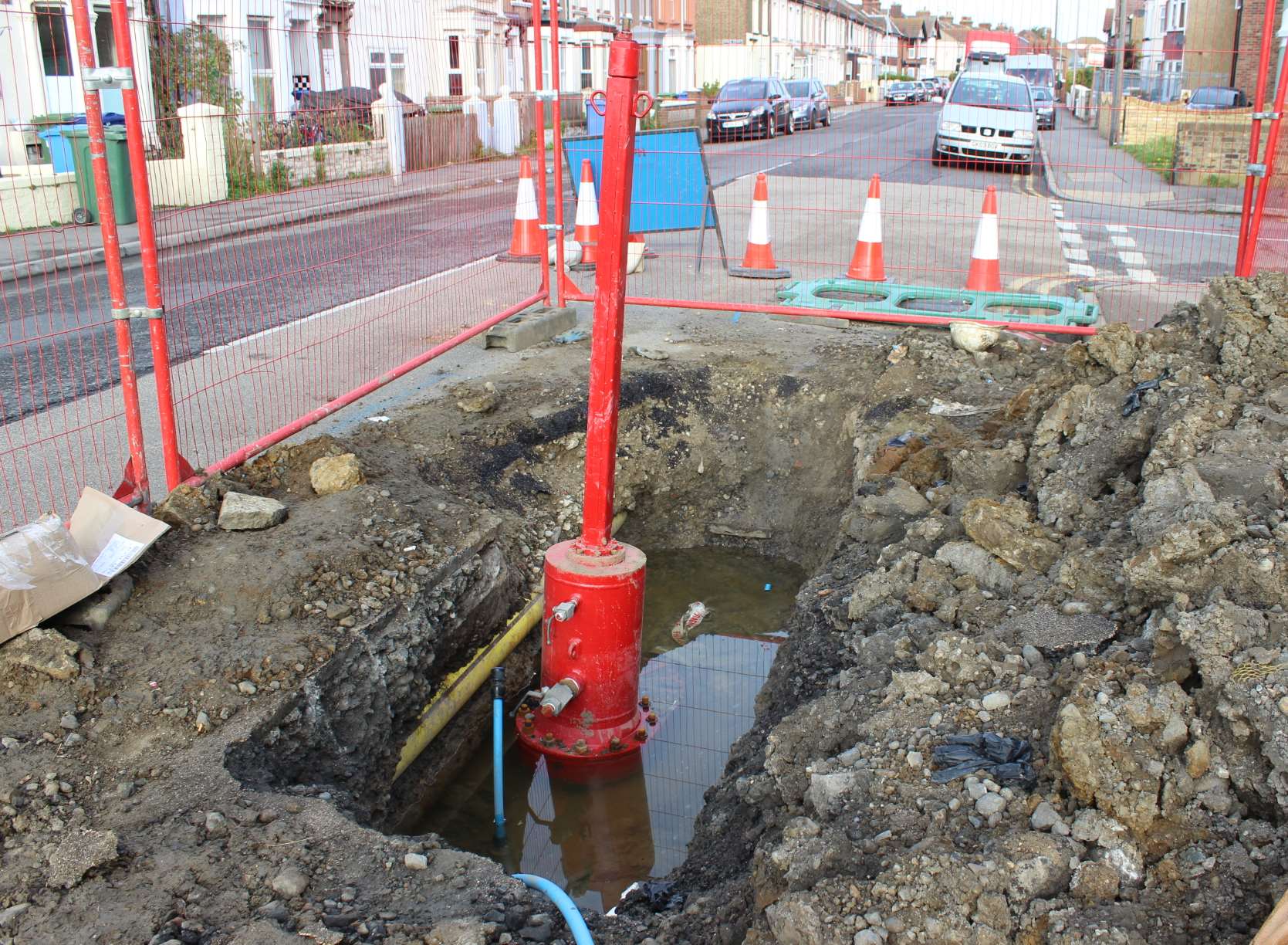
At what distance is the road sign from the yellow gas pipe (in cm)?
498

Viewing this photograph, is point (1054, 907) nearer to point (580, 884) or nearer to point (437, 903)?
point (437, 903)

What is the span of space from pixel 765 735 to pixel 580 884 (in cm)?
86

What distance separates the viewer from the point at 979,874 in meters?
2.44

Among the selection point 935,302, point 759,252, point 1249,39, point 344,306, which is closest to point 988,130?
→ point 759,252

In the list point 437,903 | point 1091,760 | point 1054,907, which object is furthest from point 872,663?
point 437,903

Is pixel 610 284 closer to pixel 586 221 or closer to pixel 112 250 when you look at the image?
pixel 112 250

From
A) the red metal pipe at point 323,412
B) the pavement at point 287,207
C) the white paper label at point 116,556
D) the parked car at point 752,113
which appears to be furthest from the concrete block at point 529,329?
the parked car at point 752,113

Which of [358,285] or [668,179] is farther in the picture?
[358,285]

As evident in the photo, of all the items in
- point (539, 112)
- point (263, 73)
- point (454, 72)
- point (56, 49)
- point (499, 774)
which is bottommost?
point (499, 774)

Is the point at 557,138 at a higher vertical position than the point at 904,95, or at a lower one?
lower

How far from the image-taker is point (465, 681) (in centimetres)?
455

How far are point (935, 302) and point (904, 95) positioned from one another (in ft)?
117

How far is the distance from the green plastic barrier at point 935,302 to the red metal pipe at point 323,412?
244 centimetres

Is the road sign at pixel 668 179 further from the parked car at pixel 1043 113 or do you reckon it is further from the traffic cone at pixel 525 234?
the parked car at pixel 1043 113
